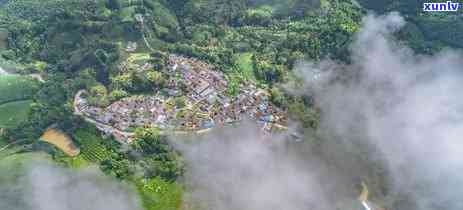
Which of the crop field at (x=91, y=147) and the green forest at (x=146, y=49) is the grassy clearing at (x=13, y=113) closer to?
the green forest at (x=146, y=49)

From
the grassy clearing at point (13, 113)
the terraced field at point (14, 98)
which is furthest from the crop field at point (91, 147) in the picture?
the terraced field at point (14, 98)

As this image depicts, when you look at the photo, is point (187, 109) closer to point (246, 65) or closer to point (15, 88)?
Answer: point (246, 65)

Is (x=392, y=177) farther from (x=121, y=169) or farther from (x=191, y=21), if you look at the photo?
(x=191, y=21)

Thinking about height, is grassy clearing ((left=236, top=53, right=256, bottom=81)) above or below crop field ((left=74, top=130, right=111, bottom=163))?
above

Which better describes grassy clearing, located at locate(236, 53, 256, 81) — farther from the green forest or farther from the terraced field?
the terraced field

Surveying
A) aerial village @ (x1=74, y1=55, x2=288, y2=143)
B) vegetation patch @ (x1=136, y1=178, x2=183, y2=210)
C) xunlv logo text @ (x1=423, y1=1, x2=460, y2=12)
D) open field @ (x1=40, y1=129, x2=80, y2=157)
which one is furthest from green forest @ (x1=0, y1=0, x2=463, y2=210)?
aerial village @ (x1=74, y1=55, x2=288, y2=143)

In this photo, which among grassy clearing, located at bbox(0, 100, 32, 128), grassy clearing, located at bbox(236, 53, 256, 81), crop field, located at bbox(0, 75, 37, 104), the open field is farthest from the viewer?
grassy clearing, located at bbox(236, 53, 256, 81)

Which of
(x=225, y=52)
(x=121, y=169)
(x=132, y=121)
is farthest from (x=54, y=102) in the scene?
(x=225, y=52)

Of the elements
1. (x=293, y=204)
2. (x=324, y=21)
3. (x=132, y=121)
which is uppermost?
(x=324, y=21)
